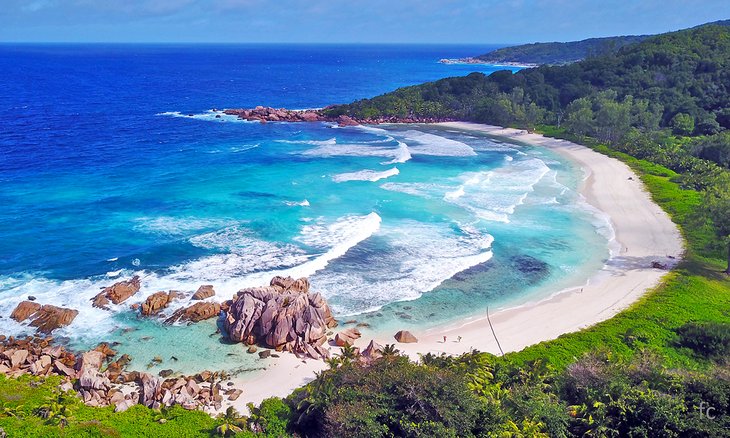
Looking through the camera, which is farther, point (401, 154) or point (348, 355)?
point (401, 154)

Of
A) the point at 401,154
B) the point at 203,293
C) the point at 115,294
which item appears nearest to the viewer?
the point at 115,294

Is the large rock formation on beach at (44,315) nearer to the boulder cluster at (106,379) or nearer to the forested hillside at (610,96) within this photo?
the boulder cluster at (106,379)

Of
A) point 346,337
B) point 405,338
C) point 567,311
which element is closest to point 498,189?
point 567,311

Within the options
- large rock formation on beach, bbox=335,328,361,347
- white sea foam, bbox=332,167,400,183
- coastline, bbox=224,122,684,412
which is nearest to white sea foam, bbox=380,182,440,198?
white sea foam, bbox=332,167,400,183

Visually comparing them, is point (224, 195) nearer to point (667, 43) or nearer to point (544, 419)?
point (544, 419)

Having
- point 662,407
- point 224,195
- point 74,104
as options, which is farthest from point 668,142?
point 74,104

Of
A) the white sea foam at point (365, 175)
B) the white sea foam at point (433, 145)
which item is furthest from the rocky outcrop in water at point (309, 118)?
the white sea foam at point (365, 175)

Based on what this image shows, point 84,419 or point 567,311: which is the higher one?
point 84,419

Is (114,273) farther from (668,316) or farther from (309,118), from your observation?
(309,118)
